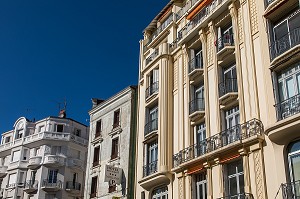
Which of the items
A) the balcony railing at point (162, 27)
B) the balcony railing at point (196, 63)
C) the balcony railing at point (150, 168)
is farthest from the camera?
the balcony railing at point (162, 27)

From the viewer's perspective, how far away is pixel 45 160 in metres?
45.8

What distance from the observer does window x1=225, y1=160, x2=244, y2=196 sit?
18.3 metres

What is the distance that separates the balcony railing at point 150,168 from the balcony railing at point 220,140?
2090 mm

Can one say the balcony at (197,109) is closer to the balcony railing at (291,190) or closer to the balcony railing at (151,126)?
the balcony railing at (151,126)

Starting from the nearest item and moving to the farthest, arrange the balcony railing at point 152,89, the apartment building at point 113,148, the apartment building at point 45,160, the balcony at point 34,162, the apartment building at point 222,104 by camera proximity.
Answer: the apartment building at point 222,104
the balcony railing at point 152,89
the apartment building at point 113,148
the apartment building at point 45,160
the balcony at point 34,162

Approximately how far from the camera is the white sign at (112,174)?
27797 millimetres

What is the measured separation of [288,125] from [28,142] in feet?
126

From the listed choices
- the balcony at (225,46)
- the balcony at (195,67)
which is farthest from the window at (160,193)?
the balcony at (225,46)

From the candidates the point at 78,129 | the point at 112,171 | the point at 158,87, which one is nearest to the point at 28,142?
the point at 78,129

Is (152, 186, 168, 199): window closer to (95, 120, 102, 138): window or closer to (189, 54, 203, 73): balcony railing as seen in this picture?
(189, 54, 203, 73): balcony railing

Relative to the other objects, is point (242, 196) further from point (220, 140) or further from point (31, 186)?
point (31, 186)

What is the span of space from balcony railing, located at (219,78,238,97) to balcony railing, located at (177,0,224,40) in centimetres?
450

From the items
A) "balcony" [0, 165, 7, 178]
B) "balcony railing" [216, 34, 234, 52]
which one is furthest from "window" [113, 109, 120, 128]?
"balcony" [0, 165, 7, 178]

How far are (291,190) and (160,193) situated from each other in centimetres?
995
